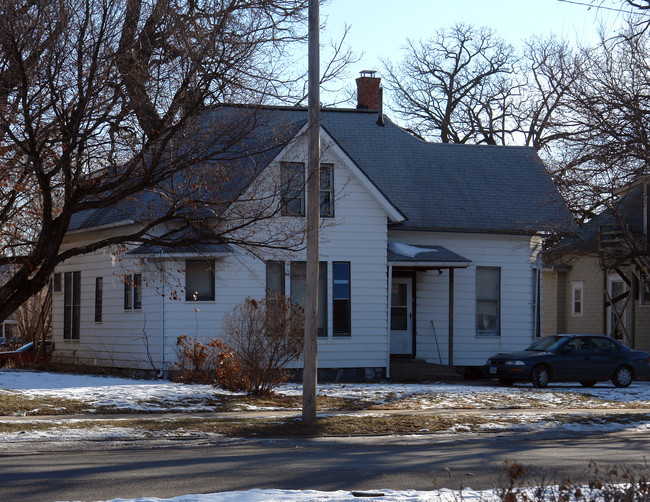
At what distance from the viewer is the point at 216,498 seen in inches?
335

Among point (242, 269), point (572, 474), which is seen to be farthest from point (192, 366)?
point (572, 474)

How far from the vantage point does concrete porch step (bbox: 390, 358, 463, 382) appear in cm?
2484

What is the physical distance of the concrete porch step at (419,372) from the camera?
24844mm

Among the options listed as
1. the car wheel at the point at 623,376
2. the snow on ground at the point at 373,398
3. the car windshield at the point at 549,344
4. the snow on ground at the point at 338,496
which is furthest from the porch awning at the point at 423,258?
the snow on ground at the point at 338,496

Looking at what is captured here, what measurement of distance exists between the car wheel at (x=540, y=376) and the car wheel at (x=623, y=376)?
88.7 inches

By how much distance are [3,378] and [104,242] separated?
20.1 feet

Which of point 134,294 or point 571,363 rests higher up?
point 134,294

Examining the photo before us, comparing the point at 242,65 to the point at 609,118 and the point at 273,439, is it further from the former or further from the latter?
the point at 609,118

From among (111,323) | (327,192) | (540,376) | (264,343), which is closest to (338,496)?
(264,343)

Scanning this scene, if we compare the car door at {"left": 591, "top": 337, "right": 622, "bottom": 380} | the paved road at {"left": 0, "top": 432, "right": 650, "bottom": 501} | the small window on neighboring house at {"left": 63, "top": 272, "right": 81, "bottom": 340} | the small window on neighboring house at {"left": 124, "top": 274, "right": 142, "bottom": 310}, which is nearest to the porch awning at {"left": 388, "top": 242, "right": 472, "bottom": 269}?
the car door at {"left": 591, "top": 337, "right": 622, "bottom": 380}

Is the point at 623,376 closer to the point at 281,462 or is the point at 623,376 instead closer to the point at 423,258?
the point at 423,258

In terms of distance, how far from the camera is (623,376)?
25.2 metres

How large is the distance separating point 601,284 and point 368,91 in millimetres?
13994

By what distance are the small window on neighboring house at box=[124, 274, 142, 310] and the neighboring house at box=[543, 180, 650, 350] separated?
14.7m
